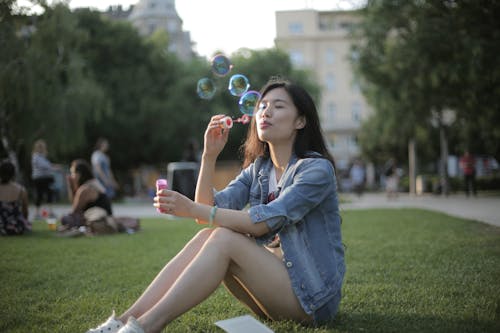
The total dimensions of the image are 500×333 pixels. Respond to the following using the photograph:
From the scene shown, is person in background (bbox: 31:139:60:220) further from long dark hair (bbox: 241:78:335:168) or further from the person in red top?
the person in red top

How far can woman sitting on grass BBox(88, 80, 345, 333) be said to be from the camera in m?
3.03

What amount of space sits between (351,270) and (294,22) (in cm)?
5888

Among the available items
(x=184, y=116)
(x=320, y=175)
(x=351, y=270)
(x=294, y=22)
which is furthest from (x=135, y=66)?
(x=294, y=22)

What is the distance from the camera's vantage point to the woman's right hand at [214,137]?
11.9 ft

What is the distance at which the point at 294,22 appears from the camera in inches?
2441

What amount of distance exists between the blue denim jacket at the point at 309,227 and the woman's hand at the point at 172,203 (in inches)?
14.3

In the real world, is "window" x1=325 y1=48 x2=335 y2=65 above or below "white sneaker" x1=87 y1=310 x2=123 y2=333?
above

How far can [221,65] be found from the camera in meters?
5.52

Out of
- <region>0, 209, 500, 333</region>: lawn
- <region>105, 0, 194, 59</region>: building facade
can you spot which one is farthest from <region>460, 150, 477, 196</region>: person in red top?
<region>105, 0, 194, 59</region>: building facade

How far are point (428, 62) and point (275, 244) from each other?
14.6 m

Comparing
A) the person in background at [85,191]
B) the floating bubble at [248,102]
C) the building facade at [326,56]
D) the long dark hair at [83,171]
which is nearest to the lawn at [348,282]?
the person in background at [85,191]

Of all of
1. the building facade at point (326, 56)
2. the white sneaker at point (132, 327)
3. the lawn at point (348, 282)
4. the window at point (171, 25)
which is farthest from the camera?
the building facade at point (326, 56)

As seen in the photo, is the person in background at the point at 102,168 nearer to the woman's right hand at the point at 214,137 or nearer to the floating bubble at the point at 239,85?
the floating bubble at the point at 239,85

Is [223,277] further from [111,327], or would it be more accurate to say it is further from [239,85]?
[239,85]
